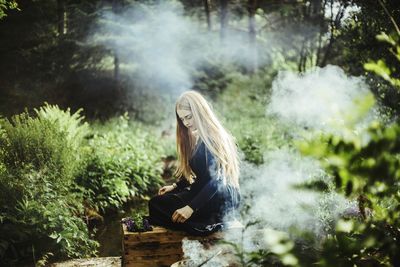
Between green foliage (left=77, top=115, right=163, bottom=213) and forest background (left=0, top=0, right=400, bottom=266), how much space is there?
0.12 feet

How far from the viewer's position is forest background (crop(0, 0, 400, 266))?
6.19 ft

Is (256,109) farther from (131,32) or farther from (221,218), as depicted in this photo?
(221,218)

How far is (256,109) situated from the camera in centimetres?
1301

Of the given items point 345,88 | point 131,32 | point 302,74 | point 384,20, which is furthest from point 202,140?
point 131,32

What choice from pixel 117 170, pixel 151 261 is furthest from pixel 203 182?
pixel 117 170

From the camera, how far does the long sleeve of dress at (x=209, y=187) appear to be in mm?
4066

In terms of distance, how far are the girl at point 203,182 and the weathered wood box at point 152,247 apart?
0.44 feet

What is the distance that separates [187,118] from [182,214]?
1.08 metres

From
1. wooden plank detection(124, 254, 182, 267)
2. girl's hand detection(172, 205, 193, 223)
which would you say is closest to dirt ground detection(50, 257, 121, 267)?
wooden plank detection(124, 254, 182, 267)

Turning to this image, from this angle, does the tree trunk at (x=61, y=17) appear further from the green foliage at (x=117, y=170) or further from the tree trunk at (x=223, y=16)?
the tree trunk at (x=223, y=16)

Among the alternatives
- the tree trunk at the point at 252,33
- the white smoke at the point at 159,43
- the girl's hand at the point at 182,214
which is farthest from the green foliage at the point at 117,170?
the tree trunk at the point at 252,33

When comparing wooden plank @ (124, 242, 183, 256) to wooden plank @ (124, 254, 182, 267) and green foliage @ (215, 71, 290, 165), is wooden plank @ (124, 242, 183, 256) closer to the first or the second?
wooden plank @ (124, 254, 182, 267)

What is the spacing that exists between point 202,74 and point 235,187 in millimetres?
10038

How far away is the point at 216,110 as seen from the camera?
1304cm
